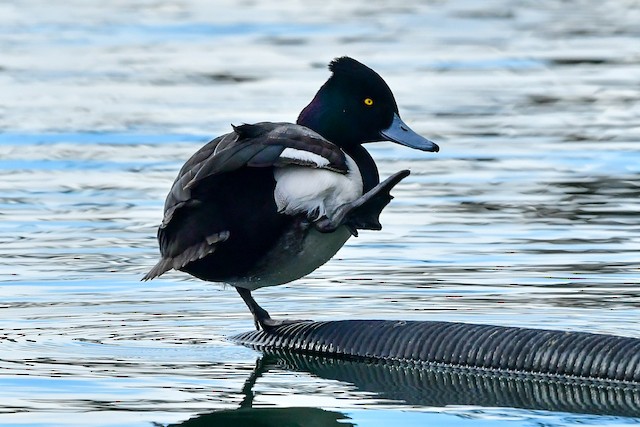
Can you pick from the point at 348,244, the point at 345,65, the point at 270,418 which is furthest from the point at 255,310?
the point at 348,244

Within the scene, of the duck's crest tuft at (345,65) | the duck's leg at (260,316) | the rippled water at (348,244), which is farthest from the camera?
the duck's crest tuft at (345,65)

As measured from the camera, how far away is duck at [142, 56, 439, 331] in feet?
24.9

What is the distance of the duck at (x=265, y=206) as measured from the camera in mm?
7590

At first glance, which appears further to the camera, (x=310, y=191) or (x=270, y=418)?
(x=310, y=191)

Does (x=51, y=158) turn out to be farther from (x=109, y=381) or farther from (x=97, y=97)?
(x=109, y=381)

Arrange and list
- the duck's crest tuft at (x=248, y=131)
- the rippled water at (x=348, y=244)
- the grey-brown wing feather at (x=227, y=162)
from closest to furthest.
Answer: the rippled water at (x=348, y=244) < the grey-brown wing feather at (x=227, y=162) < the duck's crest tuft at (x=248, y=131)

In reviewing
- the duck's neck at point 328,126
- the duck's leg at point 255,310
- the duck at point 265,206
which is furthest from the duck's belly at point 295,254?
the duck's neck at point 328,126

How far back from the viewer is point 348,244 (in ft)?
35.4

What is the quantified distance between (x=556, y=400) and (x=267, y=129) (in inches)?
67.4

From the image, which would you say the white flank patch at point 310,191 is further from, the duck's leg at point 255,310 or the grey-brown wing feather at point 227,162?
the duck's leg at point 255,310

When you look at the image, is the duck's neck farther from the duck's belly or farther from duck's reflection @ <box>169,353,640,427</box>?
duck's reflection @ <box>169,353,640,427</box>

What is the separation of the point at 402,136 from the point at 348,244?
7.23 feet

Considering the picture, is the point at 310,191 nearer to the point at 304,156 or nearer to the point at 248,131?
the point at 304,156

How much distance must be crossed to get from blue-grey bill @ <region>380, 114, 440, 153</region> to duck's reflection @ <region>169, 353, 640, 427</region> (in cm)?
118
